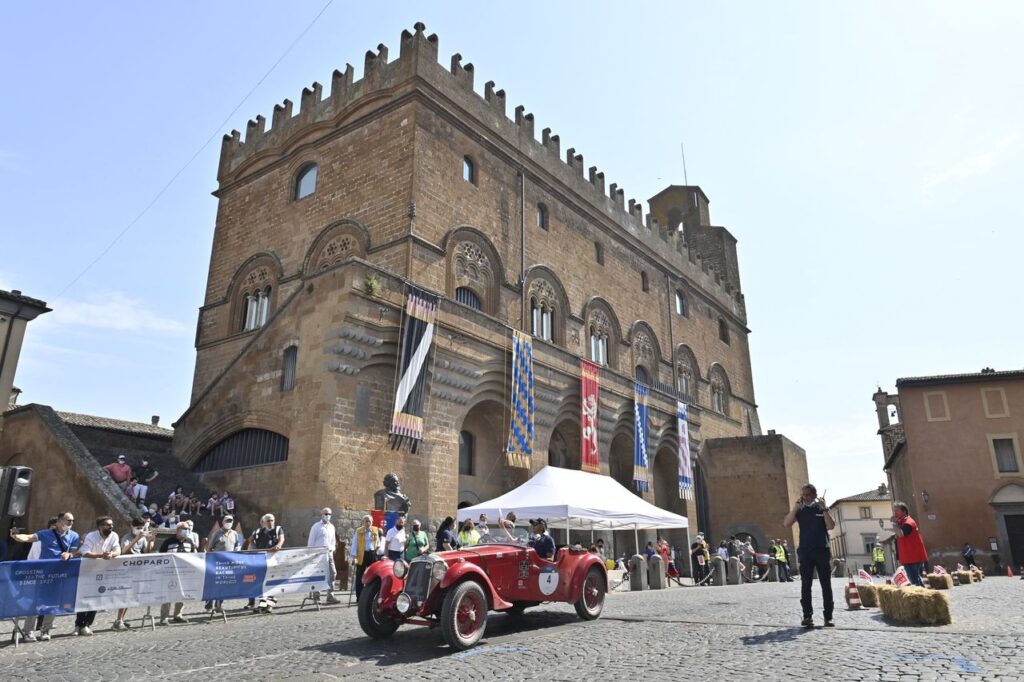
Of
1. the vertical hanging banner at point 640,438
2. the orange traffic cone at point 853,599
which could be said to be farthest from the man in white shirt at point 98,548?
the vertical hanging banner at point 640,438

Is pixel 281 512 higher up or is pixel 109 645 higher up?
pixel 281 512

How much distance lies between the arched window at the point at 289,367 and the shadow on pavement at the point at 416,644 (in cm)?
836

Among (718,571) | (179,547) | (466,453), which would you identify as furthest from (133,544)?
(718,571)

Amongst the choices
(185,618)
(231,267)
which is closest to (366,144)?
(231,267)

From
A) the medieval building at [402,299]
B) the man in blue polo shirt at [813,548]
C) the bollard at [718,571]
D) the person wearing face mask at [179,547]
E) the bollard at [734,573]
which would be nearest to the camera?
the man in blue polo shirt at [813,548]

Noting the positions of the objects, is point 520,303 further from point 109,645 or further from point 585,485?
point 109,645

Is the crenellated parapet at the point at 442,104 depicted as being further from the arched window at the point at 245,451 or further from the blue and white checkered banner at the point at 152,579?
the blue and white checkered banner at the point at 152,579

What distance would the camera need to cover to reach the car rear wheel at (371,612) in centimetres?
688

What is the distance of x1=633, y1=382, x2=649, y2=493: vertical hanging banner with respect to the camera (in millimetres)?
23766

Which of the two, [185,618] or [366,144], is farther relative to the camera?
[366,144]

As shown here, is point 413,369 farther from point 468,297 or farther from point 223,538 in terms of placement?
point 223,538

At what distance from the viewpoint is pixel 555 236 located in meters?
25.2

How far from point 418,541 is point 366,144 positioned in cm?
1422

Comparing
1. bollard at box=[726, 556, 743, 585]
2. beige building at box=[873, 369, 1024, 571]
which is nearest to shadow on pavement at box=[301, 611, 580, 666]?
bollard at box=[726, 556, 743, 585]
